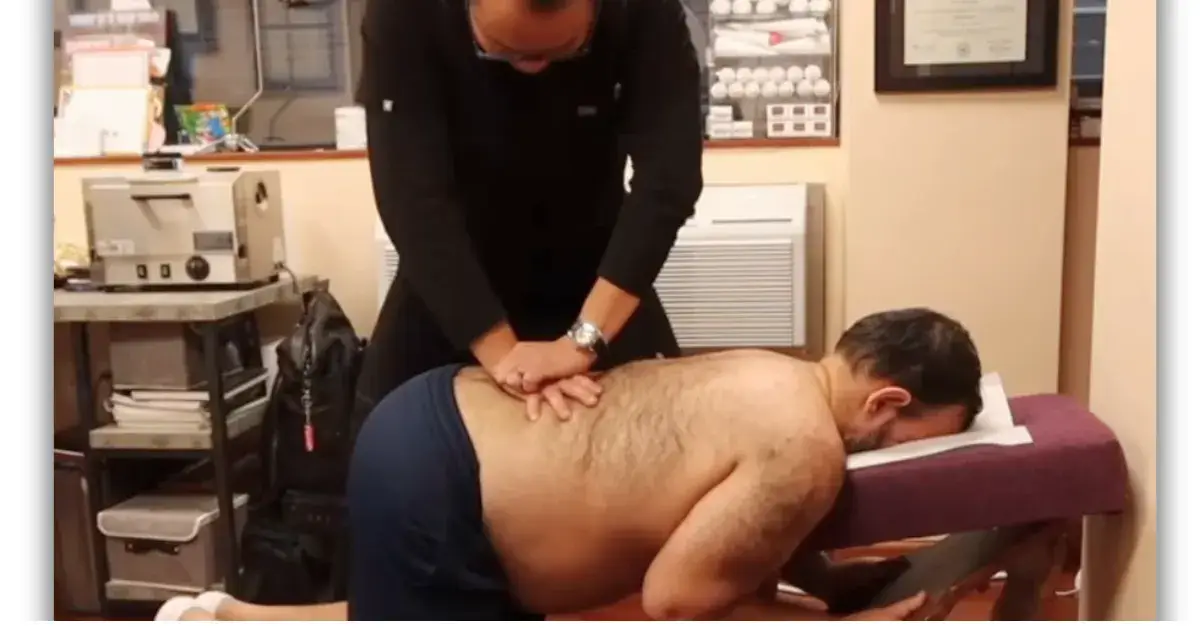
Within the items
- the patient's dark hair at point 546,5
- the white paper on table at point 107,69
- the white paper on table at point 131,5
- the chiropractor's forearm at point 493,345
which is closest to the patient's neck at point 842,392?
the chiropractor's forearm at point 493,345

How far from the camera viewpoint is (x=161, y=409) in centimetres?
205

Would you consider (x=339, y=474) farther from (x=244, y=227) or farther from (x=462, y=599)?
(x=462, y=599)

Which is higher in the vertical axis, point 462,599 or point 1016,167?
point 1016,167

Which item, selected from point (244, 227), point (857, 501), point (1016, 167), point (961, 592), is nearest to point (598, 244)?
point (857, 501)

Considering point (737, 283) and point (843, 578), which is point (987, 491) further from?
point (737, 283)

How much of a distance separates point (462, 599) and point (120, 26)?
5.39ft

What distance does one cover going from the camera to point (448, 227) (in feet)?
3.82

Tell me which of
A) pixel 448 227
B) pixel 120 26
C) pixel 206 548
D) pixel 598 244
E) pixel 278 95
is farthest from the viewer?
pixel 278 95

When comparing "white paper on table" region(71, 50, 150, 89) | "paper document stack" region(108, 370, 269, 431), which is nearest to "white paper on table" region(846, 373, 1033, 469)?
"paper document stack" region(108, 370, 269, 431)

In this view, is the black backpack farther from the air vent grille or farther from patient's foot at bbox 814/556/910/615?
patient's foot at bbox 814/556/910/615

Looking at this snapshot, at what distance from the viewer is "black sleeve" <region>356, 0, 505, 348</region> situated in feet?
3.80

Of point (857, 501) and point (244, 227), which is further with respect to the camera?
point (244, 227)

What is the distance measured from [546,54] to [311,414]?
1.24m

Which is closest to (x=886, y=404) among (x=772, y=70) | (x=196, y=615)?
(x=196, y=615)
